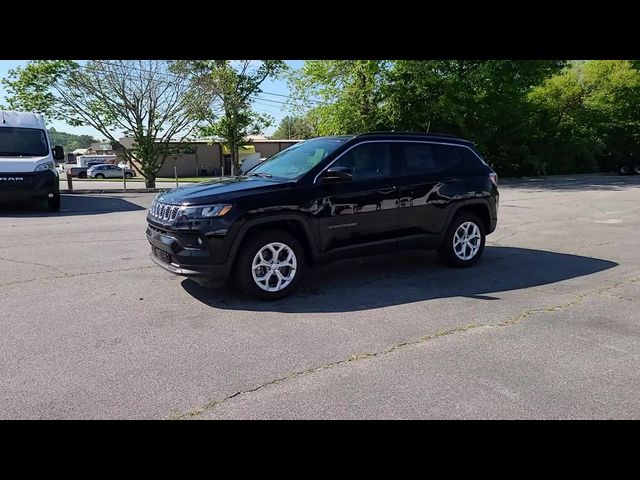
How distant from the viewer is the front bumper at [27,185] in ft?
39.4

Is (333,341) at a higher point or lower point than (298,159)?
lower

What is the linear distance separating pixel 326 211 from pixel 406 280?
4.91ft

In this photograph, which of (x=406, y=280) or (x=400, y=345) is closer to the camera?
(x=400, y=345)

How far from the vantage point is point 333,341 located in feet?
13.3

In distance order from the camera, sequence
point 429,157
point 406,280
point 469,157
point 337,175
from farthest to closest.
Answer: point 469,157, point 429,157, point 406,280, point 337,175

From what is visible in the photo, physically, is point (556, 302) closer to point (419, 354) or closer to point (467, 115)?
point (419, 354)

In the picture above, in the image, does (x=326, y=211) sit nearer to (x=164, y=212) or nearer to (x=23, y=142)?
(x=164, y=212)

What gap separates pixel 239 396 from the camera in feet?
10.3

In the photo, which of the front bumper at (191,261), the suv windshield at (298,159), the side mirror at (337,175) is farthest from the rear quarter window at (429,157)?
the front bumper at (191,261)

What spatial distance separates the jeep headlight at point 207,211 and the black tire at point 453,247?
3225 mm

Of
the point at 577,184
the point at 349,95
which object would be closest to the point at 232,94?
the point at 349,95

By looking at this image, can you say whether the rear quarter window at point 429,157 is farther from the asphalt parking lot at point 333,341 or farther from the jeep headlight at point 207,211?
the jeep headlight at point 207,211
